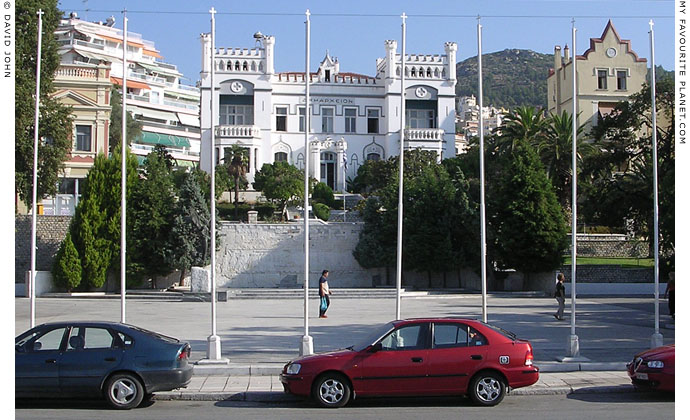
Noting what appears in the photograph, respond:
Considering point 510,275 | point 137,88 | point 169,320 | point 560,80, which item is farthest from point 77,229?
point 137,88

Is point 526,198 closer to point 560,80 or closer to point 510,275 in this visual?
point 510,275

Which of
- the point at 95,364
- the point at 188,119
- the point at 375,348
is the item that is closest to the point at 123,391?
the point at 95,364

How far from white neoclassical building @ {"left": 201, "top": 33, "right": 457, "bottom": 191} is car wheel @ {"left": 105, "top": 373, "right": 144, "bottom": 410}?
61.2 meters

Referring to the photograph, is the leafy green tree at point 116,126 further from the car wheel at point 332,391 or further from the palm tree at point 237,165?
the car wheel at point 332,391

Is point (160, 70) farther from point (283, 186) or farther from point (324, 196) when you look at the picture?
point (283, 186)

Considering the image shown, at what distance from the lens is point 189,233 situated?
42.8 metres

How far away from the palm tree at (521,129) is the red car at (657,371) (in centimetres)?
3955

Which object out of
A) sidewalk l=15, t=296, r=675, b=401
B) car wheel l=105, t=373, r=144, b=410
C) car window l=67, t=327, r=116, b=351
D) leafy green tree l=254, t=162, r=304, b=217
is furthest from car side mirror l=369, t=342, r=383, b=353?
leafy green tree l=254, t=162, r=304, b=217

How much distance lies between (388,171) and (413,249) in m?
23.8

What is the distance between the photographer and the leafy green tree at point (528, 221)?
40.2 meters

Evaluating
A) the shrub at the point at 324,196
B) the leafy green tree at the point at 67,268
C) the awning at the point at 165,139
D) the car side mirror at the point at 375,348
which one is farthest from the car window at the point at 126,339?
the awning at the point at 165,139

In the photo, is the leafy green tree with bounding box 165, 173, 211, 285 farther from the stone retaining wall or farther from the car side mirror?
the car side mirror

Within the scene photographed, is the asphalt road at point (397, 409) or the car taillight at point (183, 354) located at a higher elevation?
the car taillight at point (183, 354)

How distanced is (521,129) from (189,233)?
24.7 m
